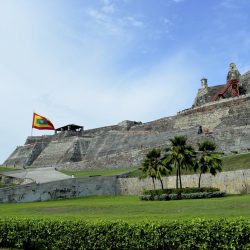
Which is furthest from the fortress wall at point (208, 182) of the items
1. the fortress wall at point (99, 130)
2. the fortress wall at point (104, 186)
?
the fortress wall at point (99, 130)

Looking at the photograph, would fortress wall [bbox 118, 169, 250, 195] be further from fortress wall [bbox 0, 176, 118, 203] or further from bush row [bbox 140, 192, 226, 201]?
bush row [bbox 140, 192, 226, 201]

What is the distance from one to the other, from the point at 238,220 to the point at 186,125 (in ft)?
166

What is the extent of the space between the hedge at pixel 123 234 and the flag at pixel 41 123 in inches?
2265

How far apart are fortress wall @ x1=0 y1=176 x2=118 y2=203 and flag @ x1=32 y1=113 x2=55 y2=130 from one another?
32.8m

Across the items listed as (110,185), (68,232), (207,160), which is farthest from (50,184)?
(68,232)

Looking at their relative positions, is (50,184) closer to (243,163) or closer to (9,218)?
(243,163)

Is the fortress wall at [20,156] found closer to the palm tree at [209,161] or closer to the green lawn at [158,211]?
the palm tree at [209,161]

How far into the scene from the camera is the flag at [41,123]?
7450 cm

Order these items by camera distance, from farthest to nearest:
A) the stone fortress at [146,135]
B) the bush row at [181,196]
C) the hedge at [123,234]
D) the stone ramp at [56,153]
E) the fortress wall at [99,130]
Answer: the fortress wall at [99,130] → the stone ramp at [56,153] → the stone fortress at [146,135] → the bush row at [181,196] → the hedge at [123,234]

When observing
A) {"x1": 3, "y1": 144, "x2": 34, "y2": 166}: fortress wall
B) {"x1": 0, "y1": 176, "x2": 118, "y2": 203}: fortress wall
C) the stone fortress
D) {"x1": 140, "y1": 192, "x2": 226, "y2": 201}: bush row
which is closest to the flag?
the stone fortress

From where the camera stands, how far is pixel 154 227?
13.8 metres

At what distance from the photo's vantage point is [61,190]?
140 ft

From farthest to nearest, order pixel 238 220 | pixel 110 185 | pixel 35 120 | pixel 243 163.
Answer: pixel 35 120
pixel 110 185
pixel 243 163
pixel 238 220

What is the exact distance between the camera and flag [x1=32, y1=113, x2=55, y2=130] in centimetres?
7450
